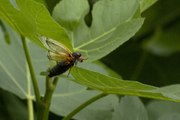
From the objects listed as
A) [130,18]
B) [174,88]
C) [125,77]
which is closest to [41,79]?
[130,18]

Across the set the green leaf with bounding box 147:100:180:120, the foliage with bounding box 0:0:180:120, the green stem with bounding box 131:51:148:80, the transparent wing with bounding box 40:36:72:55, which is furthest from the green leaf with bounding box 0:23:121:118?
the green stem with bounding box 131:51:148:80

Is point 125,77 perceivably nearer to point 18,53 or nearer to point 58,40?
point 18,53

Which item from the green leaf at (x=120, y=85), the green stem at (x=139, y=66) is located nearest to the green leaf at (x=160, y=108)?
the green leaf at (x=120, y=85)

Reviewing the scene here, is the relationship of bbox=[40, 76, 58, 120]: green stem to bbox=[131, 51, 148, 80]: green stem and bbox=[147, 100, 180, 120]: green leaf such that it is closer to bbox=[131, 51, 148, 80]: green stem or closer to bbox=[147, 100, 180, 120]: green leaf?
bbox=[147, 100, 180, 120]: green leaf

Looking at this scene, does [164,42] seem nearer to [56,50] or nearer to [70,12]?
[70,12]

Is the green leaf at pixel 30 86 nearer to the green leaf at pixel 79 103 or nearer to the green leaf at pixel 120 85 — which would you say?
the green leaf at pixel 79 103

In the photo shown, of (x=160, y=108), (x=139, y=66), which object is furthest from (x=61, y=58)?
(x=139, y=66)
